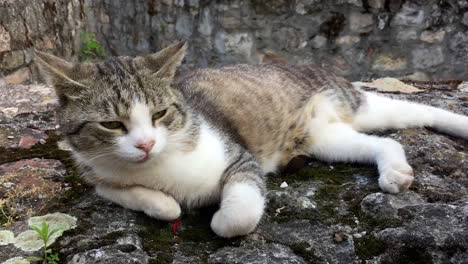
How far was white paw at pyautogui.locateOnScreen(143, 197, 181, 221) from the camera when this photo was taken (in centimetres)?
203

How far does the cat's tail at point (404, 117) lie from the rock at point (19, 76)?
9.07ft

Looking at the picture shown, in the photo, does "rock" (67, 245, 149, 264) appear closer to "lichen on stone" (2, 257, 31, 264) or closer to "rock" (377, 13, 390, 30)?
"lichen on stone" (2, 257, 31, 264)

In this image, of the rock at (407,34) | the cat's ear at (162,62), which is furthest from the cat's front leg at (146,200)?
the rock at (407,34)

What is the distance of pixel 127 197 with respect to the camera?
2127 mm

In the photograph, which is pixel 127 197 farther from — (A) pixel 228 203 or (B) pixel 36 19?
(B) pixel 36 19

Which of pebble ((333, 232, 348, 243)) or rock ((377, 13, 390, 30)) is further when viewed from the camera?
rock ((377, 13, 390, 30))

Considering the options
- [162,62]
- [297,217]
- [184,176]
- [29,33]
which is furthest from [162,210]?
[29,33]

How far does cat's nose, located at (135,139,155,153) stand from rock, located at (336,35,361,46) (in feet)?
13.1

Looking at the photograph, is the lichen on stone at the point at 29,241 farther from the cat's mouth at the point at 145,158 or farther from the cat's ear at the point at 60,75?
the cat's ear at the point at 60,75

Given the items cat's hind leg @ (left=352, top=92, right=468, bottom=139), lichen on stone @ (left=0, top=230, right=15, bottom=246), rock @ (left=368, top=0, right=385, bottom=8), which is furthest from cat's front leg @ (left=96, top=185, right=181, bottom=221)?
rock @ (left=368, top=0, right=385, bottom=8)

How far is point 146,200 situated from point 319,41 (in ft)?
13.0

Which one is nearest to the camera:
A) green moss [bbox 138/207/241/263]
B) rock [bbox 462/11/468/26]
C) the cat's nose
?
green moss [bbox 138/207/241/263]

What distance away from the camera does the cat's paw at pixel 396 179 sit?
2152mm

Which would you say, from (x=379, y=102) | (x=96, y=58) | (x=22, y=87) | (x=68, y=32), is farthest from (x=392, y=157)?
(x=96, y=58)
